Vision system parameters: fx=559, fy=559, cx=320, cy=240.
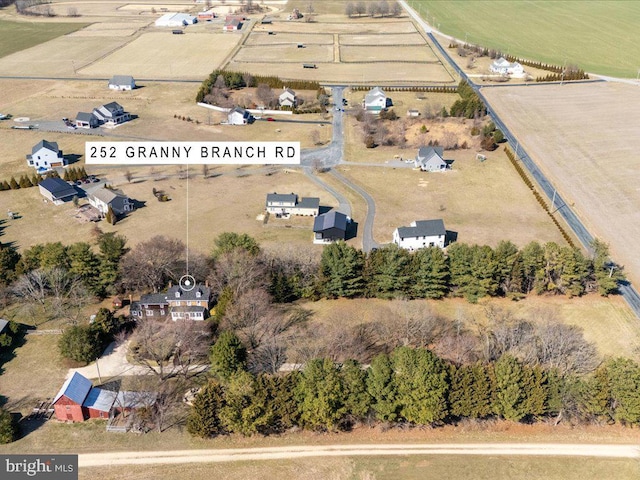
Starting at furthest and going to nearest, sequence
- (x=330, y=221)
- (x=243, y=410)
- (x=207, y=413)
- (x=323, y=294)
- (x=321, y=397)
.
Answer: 1. (x=330, y=221)
2. (x=323, y=294)
3. (x=321, y=397)
4. (x=207, y=413)
5. (x=243, y=410)

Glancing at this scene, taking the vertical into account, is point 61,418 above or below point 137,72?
below

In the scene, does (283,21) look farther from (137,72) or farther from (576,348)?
(576,348)

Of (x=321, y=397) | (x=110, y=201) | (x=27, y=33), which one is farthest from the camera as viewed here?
(x=27, y=33)

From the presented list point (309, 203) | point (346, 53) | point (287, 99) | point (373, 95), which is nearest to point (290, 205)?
point (309, 203)

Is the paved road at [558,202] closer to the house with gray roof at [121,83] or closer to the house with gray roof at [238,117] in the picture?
the house with gray roof at [238,117]

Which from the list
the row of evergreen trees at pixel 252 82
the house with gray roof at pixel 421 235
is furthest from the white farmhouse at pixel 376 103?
the house with gray roof at pixel 421 235

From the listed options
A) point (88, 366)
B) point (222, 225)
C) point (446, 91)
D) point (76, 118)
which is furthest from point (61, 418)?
point (446, 91)

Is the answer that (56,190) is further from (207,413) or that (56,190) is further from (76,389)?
(207,413)

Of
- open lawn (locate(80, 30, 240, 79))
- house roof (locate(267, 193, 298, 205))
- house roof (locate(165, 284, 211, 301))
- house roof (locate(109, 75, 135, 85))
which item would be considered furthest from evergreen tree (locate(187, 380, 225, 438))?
open lawn (locate(80, 30, 240, 79))
